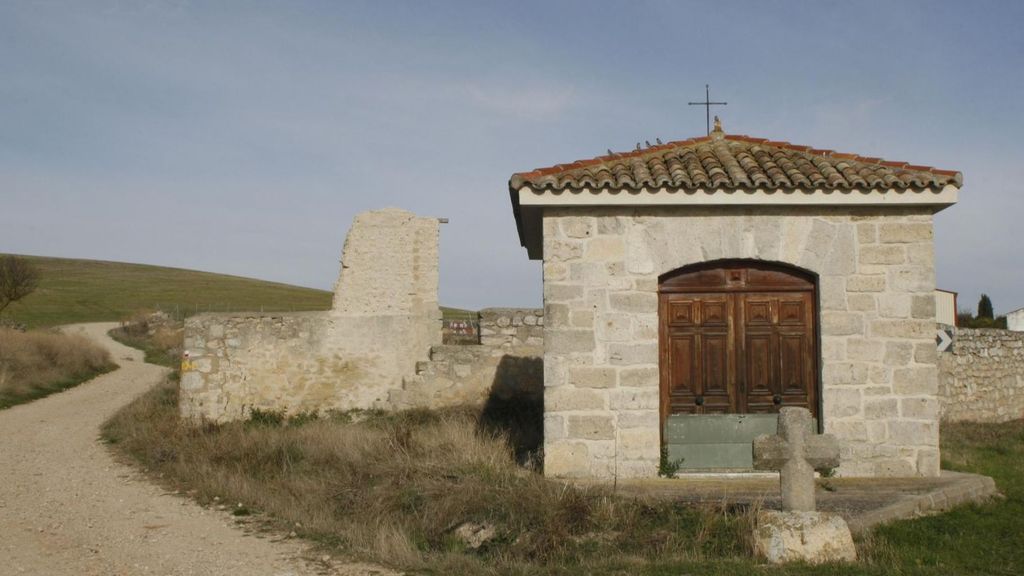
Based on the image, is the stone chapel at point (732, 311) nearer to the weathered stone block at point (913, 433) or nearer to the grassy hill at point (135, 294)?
the weathered stone block at point (913, 433)

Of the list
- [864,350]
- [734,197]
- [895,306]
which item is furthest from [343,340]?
[895,306]

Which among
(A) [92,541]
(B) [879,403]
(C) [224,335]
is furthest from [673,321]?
(C) [224,335]

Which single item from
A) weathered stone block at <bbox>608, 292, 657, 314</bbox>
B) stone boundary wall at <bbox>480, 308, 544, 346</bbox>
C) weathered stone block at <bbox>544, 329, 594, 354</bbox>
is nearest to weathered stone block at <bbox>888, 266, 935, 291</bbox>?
weathered stone block at <bbox>608, 292, 657, 314</bbox>

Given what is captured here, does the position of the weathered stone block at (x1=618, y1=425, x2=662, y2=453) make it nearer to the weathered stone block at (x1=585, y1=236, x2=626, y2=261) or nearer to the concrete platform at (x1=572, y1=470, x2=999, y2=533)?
the concrete platform at (x1=572, y1=470, x2=999, y2=533)

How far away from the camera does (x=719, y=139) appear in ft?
32.3

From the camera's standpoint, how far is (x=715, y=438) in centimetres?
847

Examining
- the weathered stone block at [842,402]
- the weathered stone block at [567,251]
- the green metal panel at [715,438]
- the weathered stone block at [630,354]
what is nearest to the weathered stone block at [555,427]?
the weathered stone block at [630,354]

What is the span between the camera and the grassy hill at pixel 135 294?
146 feet

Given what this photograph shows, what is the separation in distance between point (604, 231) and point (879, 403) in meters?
3.20

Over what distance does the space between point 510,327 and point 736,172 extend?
22.0 feet

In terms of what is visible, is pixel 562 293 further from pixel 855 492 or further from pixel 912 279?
pixel 912 279

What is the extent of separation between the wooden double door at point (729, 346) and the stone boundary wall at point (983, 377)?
32.3 feet

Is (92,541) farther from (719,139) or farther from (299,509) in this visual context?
(719,139)

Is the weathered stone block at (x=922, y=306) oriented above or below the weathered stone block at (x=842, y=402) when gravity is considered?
above
